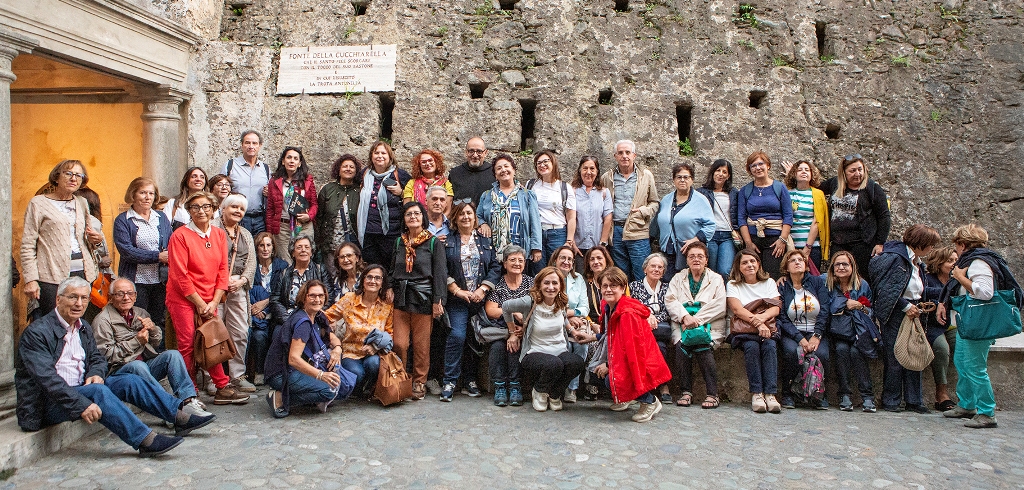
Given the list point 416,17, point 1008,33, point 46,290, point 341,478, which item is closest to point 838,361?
point 341,478

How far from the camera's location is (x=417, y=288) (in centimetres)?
568

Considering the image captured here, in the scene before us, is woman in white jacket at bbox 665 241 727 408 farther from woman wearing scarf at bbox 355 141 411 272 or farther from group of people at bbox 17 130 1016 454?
woman wearing scarf at bbox 355 141 411 272

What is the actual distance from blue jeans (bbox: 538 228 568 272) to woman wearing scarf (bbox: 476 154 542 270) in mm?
250

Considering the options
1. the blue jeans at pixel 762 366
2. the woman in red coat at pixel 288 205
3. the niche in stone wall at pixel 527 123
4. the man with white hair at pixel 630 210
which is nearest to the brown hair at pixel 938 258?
the blue jeans at pixel 762 366

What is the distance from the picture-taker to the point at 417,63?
25.8 ft

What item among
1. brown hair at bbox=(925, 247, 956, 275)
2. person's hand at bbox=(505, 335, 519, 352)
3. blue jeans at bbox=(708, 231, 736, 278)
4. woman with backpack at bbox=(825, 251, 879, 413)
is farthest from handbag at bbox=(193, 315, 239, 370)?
brown hair at bbox=(925, 247, 956, 275)

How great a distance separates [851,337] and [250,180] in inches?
220

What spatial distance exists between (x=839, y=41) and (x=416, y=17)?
4.76 meters

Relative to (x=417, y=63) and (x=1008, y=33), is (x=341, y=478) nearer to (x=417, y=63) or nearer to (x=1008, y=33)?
(x=417, y=63)

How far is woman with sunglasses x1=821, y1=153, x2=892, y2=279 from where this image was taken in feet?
20.7

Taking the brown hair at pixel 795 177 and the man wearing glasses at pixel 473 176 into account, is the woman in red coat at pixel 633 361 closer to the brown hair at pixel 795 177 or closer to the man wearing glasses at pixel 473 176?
the man wearing glasses at pixel 473 176

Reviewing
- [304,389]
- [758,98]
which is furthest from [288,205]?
[758,98]

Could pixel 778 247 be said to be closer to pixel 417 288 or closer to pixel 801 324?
pixel 801 324

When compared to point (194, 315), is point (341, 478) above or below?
below
